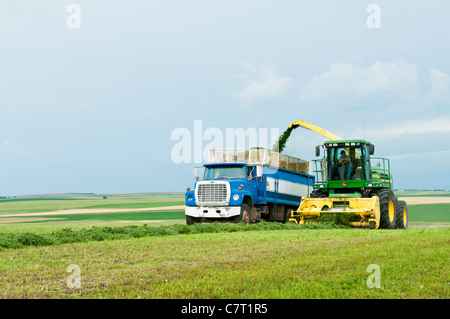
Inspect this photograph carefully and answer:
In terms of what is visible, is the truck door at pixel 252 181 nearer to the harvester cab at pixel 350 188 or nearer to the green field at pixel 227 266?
the harvester cab at pixel 350 188

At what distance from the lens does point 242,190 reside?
75.5 ft

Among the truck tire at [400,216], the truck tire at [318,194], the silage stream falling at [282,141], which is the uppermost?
the silage stream falling at [282,141]

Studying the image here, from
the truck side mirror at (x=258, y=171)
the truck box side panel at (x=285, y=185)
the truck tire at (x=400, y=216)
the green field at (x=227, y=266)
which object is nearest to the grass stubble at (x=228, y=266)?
the green field at (x=227, y=266)

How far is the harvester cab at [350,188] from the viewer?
2256cm

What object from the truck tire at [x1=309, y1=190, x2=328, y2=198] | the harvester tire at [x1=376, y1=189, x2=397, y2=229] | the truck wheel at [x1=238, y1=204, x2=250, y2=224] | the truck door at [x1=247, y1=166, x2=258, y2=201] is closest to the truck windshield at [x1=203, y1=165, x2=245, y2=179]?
the truck door at [x1=247, y1=166, x2=258, y2=201]

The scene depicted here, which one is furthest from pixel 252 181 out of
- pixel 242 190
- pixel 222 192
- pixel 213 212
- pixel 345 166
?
pixel 345 166

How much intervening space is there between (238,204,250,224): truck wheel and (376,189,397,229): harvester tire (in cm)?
606

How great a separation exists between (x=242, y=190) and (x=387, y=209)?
662 cm

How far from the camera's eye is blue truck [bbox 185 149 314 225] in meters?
22.8

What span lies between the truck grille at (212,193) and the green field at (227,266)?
613 cm

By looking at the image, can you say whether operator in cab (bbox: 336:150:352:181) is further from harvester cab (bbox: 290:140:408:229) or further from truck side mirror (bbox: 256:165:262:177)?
truck side mirror (bbox: 256:165:262:177)

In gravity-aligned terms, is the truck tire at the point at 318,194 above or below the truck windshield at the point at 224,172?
below

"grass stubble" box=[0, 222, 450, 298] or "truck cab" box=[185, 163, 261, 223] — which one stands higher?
Answer: "truck cab" box=[185, 163, 261, 223]
